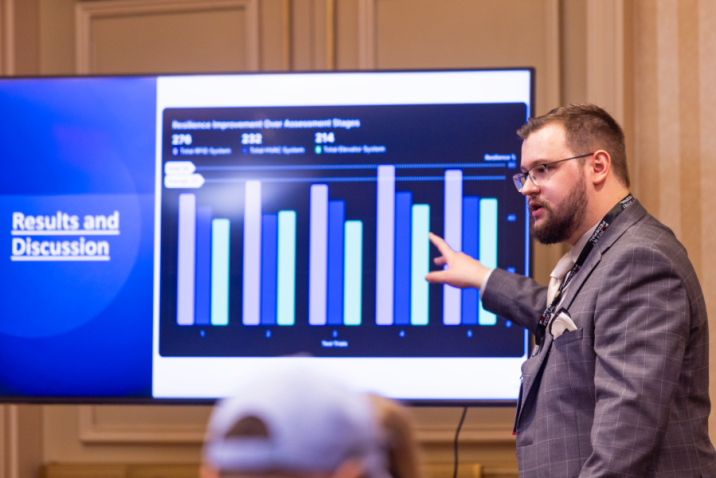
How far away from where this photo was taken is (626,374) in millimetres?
1427

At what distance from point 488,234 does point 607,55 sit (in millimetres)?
913

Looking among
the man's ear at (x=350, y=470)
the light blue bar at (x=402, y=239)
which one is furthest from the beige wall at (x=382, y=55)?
the man's ear at (x=350, y=470)

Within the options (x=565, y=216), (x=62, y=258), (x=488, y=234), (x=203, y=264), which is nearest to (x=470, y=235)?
(x=488, y=234)

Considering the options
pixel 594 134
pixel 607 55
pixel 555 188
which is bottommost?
pixel 555 188

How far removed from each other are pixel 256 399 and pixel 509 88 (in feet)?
7.17

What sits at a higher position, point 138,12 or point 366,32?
point 138,12

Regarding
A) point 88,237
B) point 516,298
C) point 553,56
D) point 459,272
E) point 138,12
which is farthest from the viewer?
point 138,12

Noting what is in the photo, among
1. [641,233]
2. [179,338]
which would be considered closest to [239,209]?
[179,338]

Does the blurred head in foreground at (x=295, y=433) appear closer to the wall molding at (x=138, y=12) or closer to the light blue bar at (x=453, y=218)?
the light blue bar at (x=453, y=218)

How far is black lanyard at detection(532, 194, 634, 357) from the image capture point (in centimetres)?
166

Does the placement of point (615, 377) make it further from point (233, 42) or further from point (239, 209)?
point (233, 42)

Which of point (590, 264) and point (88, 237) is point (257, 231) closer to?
point (88, 237)

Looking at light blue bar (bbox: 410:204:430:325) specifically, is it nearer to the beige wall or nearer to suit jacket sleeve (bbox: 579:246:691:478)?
the beige wall

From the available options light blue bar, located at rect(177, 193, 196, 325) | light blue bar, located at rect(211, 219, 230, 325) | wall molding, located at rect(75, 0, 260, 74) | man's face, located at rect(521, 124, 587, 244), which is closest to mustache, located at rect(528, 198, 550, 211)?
man's face, located at rect(521, 124, 587, 244)
